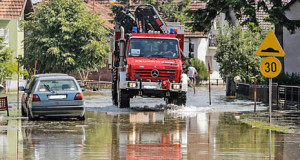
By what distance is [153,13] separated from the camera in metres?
30.9

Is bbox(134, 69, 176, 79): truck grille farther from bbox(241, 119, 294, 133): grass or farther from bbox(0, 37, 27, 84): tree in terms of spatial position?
bbox(0, 37, 27, 84): tree

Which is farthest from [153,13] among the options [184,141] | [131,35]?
[184,141]

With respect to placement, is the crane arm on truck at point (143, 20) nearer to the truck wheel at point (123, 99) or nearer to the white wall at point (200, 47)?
the truck wheel at point (123, 99)

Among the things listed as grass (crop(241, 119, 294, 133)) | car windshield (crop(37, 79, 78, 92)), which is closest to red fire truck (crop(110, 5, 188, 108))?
car windshield (crop(37, 79, 78, 92))

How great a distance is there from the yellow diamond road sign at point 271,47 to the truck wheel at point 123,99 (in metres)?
8.26

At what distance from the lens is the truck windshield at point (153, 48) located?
28203mm

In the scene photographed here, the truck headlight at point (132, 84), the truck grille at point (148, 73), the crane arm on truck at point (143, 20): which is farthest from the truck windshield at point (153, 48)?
the crane arm on truck at point (143, 20)

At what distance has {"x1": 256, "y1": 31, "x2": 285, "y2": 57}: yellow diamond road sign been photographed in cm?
2102

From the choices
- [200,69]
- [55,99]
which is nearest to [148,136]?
[55,99]

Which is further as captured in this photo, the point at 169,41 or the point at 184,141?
the point at 169,41

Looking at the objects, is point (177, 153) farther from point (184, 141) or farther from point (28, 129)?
point (28, 129)

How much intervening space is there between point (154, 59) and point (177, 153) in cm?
1322

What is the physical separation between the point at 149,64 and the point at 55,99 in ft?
18.7

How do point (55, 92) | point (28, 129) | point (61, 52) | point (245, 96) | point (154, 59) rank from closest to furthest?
point (28, 129) < point (55, 92) < point (154, 59) < point (245, 96) < point (61, 52)
